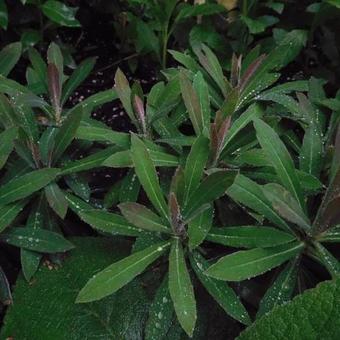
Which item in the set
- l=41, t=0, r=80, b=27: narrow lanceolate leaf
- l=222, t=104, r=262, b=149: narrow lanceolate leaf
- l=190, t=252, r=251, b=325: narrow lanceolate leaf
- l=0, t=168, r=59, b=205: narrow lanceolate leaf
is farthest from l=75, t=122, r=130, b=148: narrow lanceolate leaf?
l=41, t=0, r=80, b=27: narrow lanceolate leaf

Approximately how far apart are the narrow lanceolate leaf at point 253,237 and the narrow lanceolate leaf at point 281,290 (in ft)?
0.29

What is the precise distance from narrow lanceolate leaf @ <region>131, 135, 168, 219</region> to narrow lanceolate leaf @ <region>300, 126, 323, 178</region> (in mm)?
379

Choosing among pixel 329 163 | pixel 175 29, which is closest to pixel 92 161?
pixel 329 163

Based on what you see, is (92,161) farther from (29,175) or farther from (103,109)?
(103,109)

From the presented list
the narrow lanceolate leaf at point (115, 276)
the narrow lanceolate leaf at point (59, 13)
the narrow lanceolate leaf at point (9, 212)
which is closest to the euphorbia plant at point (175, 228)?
the narrow lanceolate leaf at point (115, 276)

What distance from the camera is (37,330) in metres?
1.51

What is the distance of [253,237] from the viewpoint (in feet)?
4.49

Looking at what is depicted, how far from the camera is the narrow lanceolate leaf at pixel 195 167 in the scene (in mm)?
1403

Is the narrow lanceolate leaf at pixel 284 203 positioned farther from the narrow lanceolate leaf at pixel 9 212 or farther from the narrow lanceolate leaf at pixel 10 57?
the narrow lanceolate leaf at pixel 10 57

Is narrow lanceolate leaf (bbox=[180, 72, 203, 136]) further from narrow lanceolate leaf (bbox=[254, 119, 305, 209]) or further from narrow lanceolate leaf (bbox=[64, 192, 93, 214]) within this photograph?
narrow lanceolate leaf (bbox=[64, 192, 93, 214])

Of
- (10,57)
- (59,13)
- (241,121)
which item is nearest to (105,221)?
(241,121)

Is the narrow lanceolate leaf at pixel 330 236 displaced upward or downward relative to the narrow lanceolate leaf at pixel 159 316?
upward

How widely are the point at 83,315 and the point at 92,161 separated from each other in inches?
14.9

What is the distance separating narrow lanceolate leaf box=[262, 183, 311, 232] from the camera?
1257 mm
